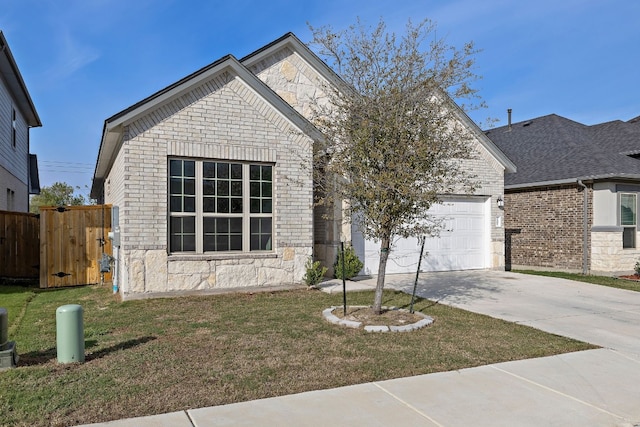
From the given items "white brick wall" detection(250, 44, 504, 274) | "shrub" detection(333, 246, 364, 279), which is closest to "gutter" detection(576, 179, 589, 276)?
"white brick wall" detection(250, 44, 504, 274)

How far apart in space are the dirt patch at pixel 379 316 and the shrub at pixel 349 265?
11.8ft

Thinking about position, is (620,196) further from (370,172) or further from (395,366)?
(395,366)

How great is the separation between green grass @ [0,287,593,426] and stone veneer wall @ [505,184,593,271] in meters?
8.57

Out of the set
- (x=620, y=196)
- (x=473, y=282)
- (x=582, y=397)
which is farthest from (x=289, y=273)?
(x=620, y=196)

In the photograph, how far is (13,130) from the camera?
16531mm

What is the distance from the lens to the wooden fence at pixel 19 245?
39.1 feet

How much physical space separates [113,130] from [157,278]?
124 inches

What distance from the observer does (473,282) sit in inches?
480

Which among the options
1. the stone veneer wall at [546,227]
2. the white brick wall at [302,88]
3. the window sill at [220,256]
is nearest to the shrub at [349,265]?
the white brick wall at [302,88]

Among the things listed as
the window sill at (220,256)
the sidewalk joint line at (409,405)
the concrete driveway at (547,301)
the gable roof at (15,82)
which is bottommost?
the concrete driveway at (547,301)

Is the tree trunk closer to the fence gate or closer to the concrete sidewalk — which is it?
the concrete sidewalk

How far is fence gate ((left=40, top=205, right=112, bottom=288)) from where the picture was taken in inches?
438

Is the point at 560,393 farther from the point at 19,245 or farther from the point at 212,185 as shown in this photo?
the point at 19,245

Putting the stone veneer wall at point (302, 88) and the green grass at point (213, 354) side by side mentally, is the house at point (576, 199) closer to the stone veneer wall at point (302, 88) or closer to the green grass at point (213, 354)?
the stone veneer wall at point (302, 88)
